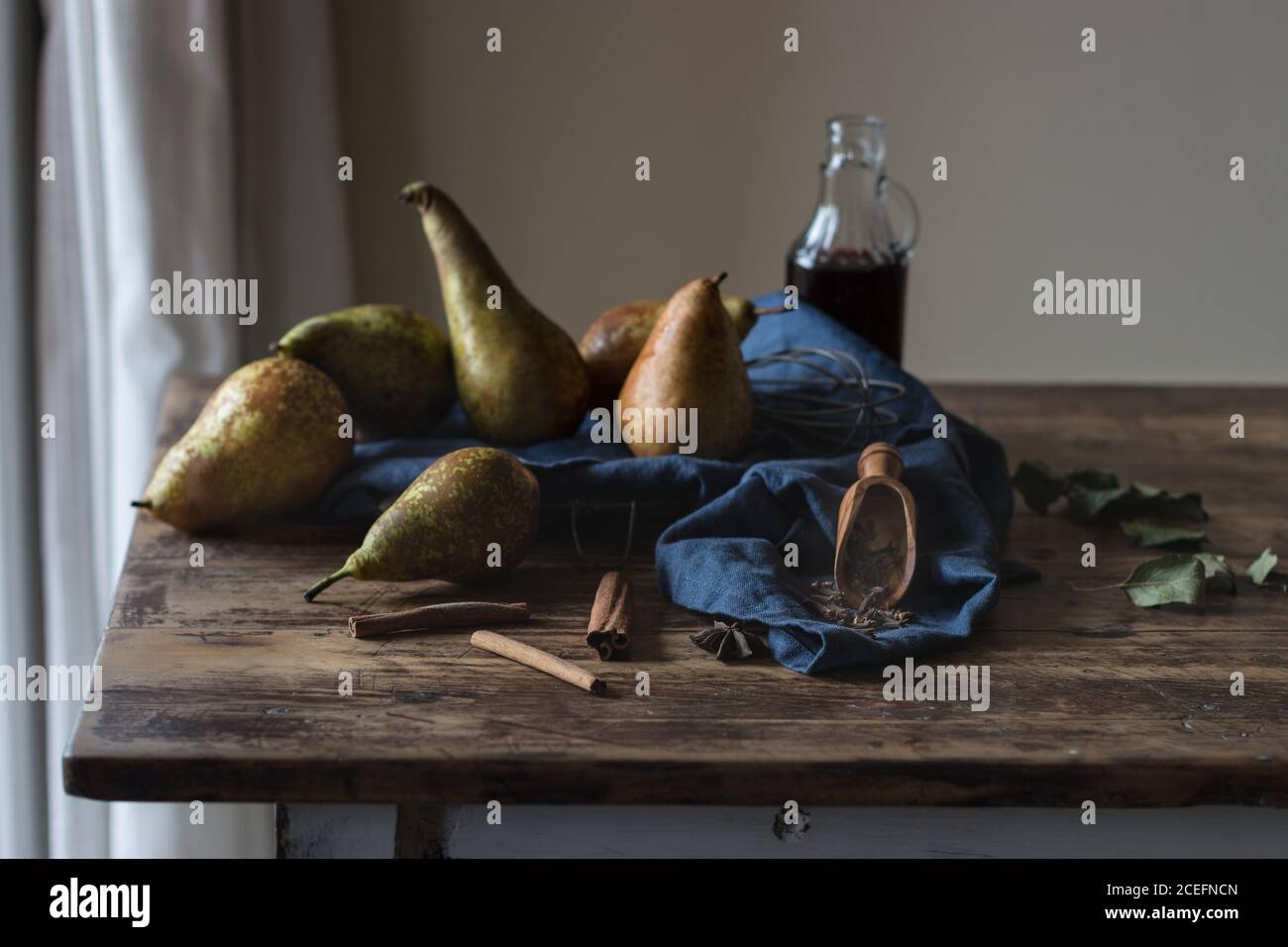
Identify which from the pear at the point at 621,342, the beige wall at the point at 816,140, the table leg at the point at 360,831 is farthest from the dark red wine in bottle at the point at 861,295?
the beige wall at the point at 816,140

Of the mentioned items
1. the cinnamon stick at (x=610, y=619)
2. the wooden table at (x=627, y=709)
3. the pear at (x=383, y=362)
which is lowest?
the wooden table at (x=627, y=709)

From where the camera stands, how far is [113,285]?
1.38m

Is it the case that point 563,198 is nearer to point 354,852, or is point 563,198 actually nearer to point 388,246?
point 388,246

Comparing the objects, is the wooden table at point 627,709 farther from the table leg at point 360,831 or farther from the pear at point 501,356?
the pear at point 501,356

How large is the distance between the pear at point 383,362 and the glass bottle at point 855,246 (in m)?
0.35

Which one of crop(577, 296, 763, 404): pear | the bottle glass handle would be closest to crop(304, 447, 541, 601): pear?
crop(577, 296, 763, 404): pear

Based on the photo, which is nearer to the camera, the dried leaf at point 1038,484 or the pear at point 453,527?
the pear at point 453,527

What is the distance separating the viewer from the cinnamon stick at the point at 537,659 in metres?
0.70

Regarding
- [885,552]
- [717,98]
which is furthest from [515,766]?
[717,98]

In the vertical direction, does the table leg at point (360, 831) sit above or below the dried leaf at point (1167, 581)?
below

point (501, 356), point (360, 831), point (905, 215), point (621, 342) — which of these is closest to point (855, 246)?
point (905, 215)

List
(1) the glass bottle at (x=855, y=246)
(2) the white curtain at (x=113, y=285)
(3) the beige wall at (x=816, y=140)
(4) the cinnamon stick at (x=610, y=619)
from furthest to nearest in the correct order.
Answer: (3) the beige wall at (x=816, y=140)
(2) the white curtain at (x=113, y=285)
(1) the glass bottle at (x=855, y=246)
(4) the cinnamon stick at (x=610, y=619)

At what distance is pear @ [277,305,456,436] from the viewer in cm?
97

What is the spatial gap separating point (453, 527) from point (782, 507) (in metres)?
0.22
